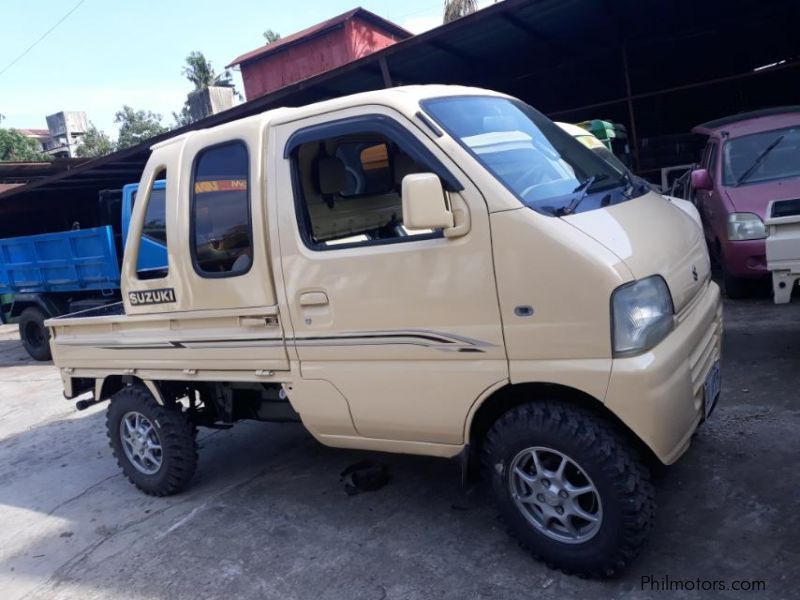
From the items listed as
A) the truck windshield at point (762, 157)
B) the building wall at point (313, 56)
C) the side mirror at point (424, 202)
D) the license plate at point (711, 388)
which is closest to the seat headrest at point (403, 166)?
the side mirror at point (424, 202)

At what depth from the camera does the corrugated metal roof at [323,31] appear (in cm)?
1975

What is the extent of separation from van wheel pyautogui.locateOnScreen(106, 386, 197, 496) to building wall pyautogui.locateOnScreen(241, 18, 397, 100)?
54.3 ft

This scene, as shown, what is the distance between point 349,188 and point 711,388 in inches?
83.5

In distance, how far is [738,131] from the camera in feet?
24.3

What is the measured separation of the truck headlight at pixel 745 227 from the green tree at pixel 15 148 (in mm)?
35078

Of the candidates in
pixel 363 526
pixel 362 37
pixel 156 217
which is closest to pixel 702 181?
pixel 363 526

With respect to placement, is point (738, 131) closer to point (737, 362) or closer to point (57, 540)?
point (737, 362)

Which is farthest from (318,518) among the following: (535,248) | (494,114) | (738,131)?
(738,131)

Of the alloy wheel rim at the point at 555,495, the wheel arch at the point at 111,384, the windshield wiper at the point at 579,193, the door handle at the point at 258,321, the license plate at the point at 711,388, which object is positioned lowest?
the alloy wheel rim at the point at 555,495

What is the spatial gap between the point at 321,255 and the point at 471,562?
1.67 metres

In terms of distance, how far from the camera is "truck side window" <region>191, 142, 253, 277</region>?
→ 139 inches

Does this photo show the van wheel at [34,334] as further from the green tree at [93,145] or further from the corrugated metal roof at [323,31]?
the green tree at [93,145]

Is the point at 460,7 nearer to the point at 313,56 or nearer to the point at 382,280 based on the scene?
the point at 313,56

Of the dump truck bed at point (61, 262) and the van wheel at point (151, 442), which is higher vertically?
the dump truck bed at point (61, 262)
